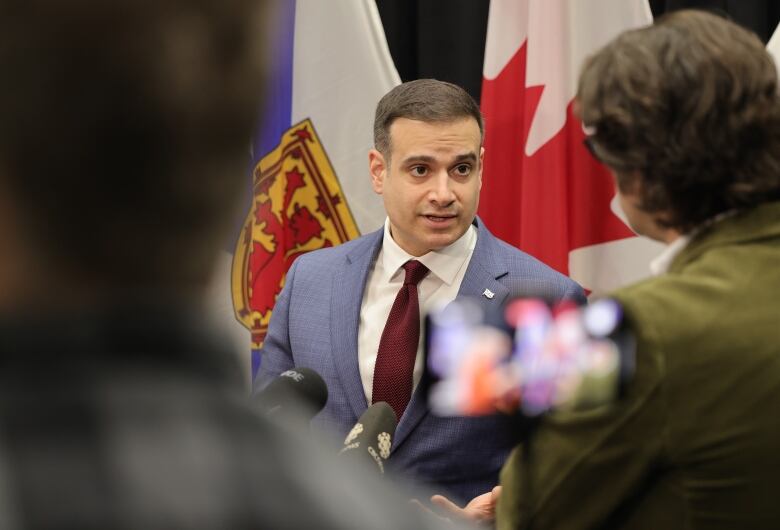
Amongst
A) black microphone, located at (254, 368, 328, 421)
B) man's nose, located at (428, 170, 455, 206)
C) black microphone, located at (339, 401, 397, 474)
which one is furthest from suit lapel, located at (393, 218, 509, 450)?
black microphone, located at (254, 368, 328, 421)

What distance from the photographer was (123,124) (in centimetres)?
31

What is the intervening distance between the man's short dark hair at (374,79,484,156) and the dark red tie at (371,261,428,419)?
1.43ft

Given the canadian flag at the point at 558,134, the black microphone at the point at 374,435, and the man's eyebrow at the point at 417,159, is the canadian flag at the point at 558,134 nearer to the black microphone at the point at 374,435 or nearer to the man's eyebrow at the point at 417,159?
the man's eyebrow at the point at 417,159

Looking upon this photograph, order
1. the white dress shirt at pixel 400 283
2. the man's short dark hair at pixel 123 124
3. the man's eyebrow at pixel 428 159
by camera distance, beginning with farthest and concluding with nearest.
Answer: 1. the man's eyebrow at pixel 428 159
2. the white dress shirt at pixel 400 283
3. the man's short dark hair at pixel 123 124

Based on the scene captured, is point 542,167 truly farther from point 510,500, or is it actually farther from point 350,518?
point 350,518

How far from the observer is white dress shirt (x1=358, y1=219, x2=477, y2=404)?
7.06 ft

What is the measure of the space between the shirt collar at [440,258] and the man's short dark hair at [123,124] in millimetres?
1868

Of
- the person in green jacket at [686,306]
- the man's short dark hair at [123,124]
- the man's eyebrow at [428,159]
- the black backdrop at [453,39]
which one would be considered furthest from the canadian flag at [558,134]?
the man's short dark hair at [123,124]

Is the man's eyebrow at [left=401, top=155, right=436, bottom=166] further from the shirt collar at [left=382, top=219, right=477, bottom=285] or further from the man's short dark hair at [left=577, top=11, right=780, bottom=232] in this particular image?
the man's short dark hair at [left=577, top=11, right=780, bottom=232]

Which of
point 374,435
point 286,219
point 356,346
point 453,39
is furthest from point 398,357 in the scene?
point 453,39

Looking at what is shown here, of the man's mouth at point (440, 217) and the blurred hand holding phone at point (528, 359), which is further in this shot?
the man's mouth at point (440, 217)

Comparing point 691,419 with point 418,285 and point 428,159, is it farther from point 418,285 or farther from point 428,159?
point 428,159

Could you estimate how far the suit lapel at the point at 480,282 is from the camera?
1.99 metres

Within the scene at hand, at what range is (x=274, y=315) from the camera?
2271 millimetres
